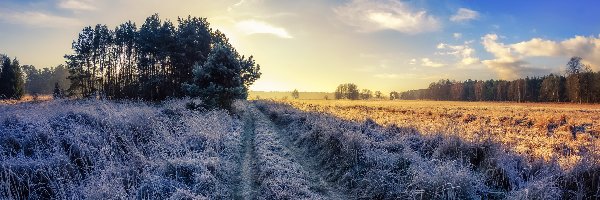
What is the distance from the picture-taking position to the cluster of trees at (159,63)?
26.6 m

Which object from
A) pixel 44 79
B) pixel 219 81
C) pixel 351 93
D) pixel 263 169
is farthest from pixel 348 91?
pixel 263 169

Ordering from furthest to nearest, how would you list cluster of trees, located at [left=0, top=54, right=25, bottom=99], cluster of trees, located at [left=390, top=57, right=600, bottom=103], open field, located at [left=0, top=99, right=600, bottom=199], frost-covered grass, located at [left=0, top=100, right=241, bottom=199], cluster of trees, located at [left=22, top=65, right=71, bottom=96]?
1. cluster of trees, located at [left=22, top=65, right=71, bottom=96]
2. cluster of trees, located at [left=390, top=57, right=600, bottom=103]
3. cluster of trees, located at [left=0, top=54, right=25, bottom=99]
4. frost-covered grass, located at [left=0, top=100, right=241, bottom=199]
5. open field, located at [left=0, top=99, right=600, bottom=199]

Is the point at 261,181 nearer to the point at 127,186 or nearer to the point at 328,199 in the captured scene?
the point at 328,199

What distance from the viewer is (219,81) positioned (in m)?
26.8

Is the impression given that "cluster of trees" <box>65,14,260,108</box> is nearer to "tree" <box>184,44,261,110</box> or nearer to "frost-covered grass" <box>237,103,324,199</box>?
"tree" <box>184,44,261,110</box>

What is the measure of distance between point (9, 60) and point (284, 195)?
273 feet

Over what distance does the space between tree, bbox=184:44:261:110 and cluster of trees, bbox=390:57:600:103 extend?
8129cm

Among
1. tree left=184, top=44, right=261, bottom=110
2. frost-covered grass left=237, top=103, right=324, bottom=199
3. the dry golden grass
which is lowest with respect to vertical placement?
frost-covered grass left=237, top=103, right=324, bottom=199

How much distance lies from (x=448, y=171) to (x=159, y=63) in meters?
51.9

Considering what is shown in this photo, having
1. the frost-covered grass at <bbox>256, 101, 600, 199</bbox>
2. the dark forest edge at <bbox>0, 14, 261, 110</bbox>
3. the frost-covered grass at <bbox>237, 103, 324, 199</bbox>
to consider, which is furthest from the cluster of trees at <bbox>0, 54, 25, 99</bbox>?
the frost-covered grass at <bbox>256, 101, 600, 199</bbox>

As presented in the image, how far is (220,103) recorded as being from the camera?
1037 inches

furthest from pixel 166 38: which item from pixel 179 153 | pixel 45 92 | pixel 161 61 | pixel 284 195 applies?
pixel 45 92

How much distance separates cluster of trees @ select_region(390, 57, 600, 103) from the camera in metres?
83.5

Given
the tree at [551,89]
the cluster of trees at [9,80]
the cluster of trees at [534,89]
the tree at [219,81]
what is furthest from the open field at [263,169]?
the tree at [551,89]
